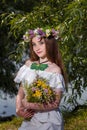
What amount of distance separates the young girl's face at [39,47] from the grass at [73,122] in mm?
3402

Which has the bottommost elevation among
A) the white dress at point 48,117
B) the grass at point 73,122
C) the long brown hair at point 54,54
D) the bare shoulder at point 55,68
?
the grass at point 73,122

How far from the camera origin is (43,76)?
4.57 metres

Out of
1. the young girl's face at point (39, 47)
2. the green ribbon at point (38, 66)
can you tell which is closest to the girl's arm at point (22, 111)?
the green ribbon at point (38, 66)

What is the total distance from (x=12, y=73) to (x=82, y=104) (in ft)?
16.5

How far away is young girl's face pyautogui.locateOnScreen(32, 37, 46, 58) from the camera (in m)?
4.69

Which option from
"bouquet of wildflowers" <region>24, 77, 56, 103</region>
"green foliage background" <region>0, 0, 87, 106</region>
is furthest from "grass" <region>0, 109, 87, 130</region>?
"bouquet of wildflowers" <region>24, 77, 56, 103</region>

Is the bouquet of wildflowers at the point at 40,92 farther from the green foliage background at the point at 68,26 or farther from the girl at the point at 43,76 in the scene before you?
the green foliage background at the point at 68,26

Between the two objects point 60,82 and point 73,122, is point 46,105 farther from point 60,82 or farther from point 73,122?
point 73,122

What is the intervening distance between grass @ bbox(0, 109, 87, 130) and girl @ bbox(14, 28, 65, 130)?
3366mm

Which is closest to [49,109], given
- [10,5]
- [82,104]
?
[82,104]

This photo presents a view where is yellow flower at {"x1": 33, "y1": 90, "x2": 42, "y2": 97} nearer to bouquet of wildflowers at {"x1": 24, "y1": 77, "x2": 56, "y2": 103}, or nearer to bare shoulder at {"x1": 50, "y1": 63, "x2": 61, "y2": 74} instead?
bouquet of wildflowers at {"x1": 24, "y1": 77, "x2": 56, "y2": 103}

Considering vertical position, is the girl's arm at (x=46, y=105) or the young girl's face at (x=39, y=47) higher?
the young girl's face at (x=39, y=47)

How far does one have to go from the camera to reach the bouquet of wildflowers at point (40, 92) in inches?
176

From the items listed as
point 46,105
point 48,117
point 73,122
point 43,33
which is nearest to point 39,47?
point 43,33
